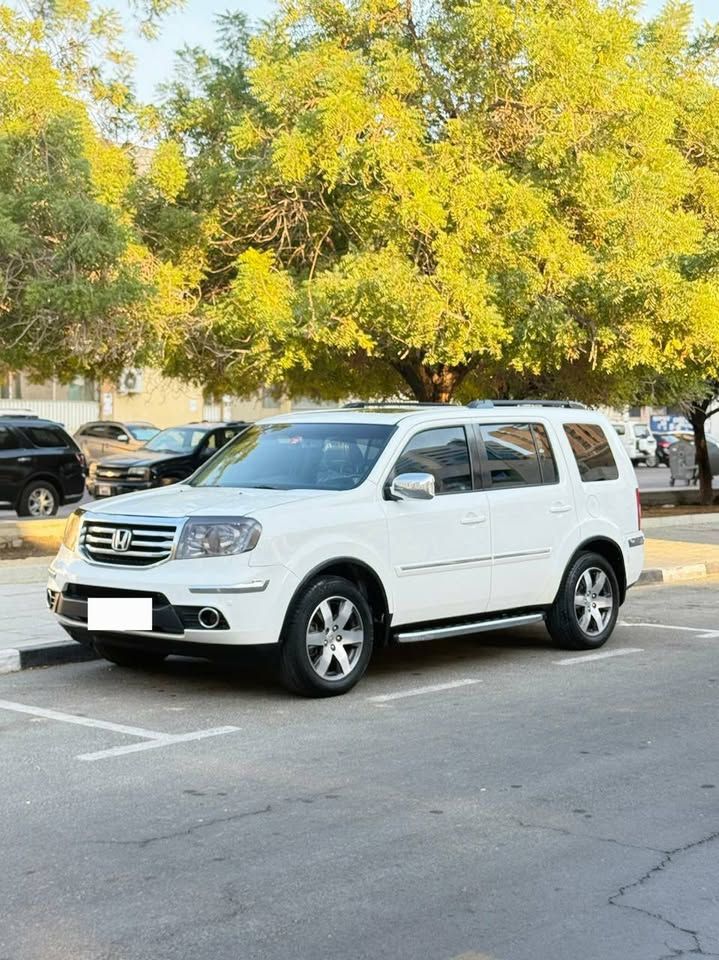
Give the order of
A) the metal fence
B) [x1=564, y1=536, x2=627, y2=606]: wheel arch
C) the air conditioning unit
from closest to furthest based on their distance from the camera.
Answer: [x1=564, y1=536, x2=627, y2=606]: wheel arch, the air conditioning unit, the metal fence

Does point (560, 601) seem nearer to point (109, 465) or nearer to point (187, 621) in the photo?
point (187, 621)

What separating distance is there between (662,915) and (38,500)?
18533mm

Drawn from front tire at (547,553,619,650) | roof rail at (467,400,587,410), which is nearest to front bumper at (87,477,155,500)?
roof rail at (467,400,587,410)

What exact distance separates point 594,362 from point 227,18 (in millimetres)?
6655

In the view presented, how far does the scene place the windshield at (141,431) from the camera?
4609cm

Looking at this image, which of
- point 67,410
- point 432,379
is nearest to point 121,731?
point 432,379

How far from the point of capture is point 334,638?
8.52 m

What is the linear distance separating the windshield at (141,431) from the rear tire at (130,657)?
3647cm

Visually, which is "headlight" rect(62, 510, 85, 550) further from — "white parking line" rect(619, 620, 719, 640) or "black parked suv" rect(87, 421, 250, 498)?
"black parked suv" rect(87, 421, 250, 498)

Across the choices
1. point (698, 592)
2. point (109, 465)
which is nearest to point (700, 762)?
point (698, 592)

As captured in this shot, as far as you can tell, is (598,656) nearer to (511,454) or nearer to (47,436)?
(511,454)

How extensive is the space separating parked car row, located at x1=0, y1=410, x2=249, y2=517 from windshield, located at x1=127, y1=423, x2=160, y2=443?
64.2 feet

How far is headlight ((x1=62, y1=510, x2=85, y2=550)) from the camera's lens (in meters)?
8.93

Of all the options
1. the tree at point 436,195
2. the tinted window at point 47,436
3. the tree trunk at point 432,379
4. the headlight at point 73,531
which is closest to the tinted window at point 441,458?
the headlight at point 73,531
